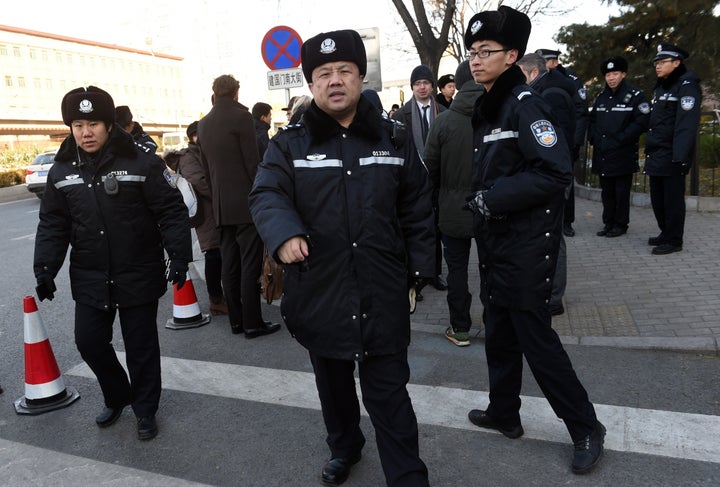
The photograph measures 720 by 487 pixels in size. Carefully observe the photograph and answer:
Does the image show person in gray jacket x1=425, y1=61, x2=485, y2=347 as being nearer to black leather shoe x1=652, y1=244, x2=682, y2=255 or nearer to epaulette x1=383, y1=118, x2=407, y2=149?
epaulette x1=383, y1=118, x2=407, y2=149

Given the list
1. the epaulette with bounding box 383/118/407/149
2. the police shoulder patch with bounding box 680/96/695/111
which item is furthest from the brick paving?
the epaulette with bounding box 383/118/407/149

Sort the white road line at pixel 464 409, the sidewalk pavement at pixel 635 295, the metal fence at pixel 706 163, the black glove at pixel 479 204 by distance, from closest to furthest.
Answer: the black glove at pixel 479 204
the white road line at pixel 464 409
the sidewalk pavement at pixel 635 295
the metal fence at pixel 706 163

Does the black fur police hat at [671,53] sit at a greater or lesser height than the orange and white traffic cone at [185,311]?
greater

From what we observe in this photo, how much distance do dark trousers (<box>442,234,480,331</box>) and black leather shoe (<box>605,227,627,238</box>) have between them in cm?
372

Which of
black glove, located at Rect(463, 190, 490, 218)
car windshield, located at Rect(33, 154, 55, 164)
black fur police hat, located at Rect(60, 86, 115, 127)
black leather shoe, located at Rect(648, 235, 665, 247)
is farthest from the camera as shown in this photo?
car windshield, located at Rect(33, 154, 55, 164)

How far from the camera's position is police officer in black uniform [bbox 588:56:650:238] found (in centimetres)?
715

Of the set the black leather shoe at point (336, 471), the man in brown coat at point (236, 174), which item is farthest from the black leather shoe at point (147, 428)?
the man in brown coat at point (236, 174)

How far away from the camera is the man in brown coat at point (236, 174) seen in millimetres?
4949

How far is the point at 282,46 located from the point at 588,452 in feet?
20.8

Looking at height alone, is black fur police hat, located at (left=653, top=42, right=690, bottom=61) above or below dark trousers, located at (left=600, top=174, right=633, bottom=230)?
above

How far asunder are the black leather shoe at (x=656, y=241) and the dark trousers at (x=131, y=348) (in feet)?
18.0

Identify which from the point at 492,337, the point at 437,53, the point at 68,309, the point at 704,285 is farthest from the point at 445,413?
the point at 437,53

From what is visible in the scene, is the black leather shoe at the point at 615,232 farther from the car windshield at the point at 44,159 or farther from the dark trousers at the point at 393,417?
the car windshield at the point at 44,159

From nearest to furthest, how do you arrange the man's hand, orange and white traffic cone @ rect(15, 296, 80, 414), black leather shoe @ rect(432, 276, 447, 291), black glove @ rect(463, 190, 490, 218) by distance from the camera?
the man's hand, black glove @ rect(463, 190, 490, 218), orange and white traffic cone @ rect(15, 296, 80, 414), black leather shoe @ rect(432, 276, 447, 291)
